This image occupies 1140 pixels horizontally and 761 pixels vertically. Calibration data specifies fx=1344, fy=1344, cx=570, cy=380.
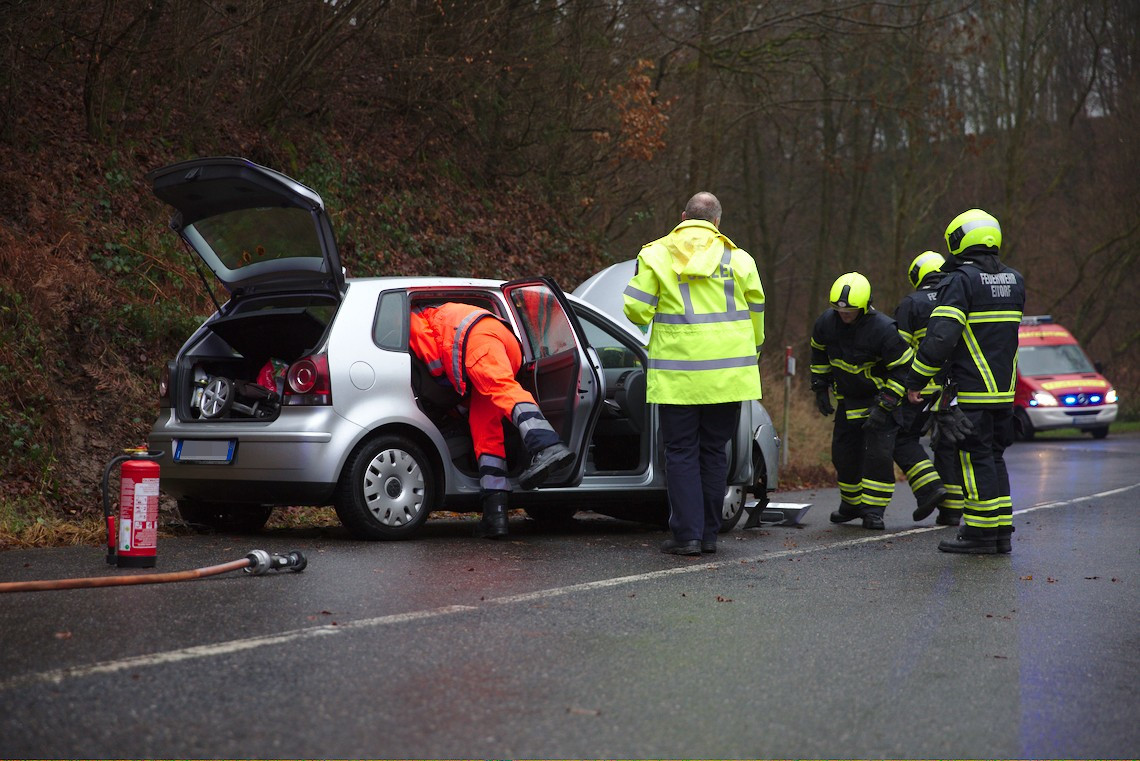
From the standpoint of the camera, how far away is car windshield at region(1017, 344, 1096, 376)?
25297mm

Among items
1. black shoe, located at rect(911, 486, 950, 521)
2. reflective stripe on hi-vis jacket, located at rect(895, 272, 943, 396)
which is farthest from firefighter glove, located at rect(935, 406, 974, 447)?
reflective stripe on hi-vis jacket, located at rect(895, 272, 943, 396)

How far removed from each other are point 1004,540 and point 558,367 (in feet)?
9.51

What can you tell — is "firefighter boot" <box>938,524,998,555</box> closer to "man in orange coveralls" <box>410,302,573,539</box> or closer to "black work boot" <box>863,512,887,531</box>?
"black work boot" <box>863,512,887,531</box>

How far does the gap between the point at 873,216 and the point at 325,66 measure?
2150 centimetres

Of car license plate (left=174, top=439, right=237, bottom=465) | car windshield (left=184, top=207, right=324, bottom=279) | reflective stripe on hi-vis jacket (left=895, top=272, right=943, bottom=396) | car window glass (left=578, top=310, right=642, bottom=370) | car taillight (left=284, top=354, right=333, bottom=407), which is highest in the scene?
car windshield (left=184, top=207, right=324, bottom=279)

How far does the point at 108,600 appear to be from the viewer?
5363 millimetres

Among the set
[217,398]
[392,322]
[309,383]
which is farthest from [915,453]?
[217,398]

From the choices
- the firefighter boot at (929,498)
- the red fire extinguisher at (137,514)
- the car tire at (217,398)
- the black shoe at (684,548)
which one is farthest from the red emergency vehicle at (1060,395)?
the red fire extinguisher at (137,514)

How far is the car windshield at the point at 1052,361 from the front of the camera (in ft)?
83.0

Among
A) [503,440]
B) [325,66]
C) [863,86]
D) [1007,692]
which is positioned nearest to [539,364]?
[503,440]

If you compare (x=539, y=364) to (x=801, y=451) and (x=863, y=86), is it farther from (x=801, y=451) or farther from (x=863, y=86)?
(x=863, y=86)

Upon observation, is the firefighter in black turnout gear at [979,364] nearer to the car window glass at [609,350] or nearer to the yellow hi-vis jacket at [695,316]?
the yellow hi-vis jacket at [695,316]

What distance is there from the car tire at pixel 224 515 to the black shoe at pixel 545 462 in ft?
5.88

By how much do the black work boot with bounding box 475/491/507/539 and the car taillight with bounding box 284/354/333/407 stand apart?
44.7 inches
